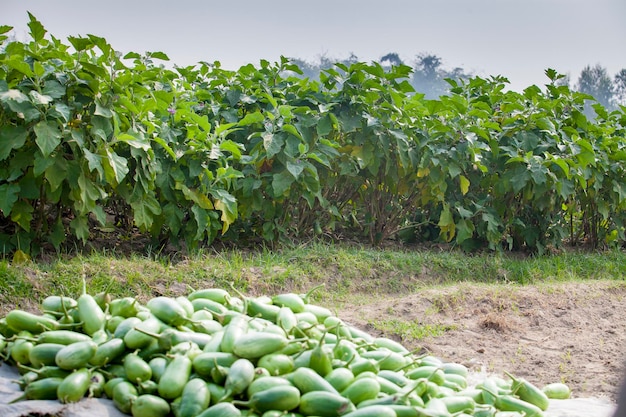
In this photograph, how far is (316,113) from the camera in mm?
5938

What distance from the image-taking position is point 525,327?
15.3 feet

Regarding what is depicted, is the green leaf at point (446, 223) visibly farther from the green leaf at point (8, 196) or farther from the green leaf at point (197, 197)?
the green leaf at point (8, 196)

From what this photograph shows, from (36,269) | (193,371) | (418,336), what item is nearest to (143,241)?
(36,269)

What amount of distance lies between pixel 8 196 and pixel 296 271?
2087 millimetres

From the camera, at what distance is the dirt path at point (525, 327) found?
12.4 feet

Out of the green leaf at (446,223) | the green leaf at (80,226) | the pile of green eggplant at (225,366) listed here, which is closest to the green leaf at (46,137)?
the green leaf at (80,226)

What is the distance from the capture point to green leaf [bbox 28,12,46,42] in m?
4.50

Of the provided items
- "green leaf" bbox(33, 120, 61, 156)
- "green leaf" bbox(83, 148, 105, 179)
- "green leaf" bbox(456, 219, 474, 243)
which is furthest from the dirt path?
"green leaf" bbox(33, 120, 61, 156)

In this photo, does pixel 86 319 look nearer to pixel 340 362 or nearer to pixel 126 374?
pixel 126 374

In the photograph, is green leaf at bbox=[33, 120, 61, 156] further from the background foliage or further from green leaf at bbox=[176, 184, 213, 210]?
green leaf at bbox=[176, 184, 213, 210]

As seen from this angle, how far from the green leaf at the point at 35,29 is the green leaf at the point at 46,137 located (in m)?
0.75

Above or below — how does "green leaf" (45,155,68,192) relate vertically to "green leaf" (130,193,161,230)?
above

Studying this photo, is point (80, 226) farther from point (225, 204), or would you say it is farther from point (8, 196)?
point (225, 204)

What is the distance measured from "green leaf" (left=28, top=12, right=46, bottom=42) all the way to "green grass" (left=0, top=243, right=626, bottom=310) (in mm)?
1525
